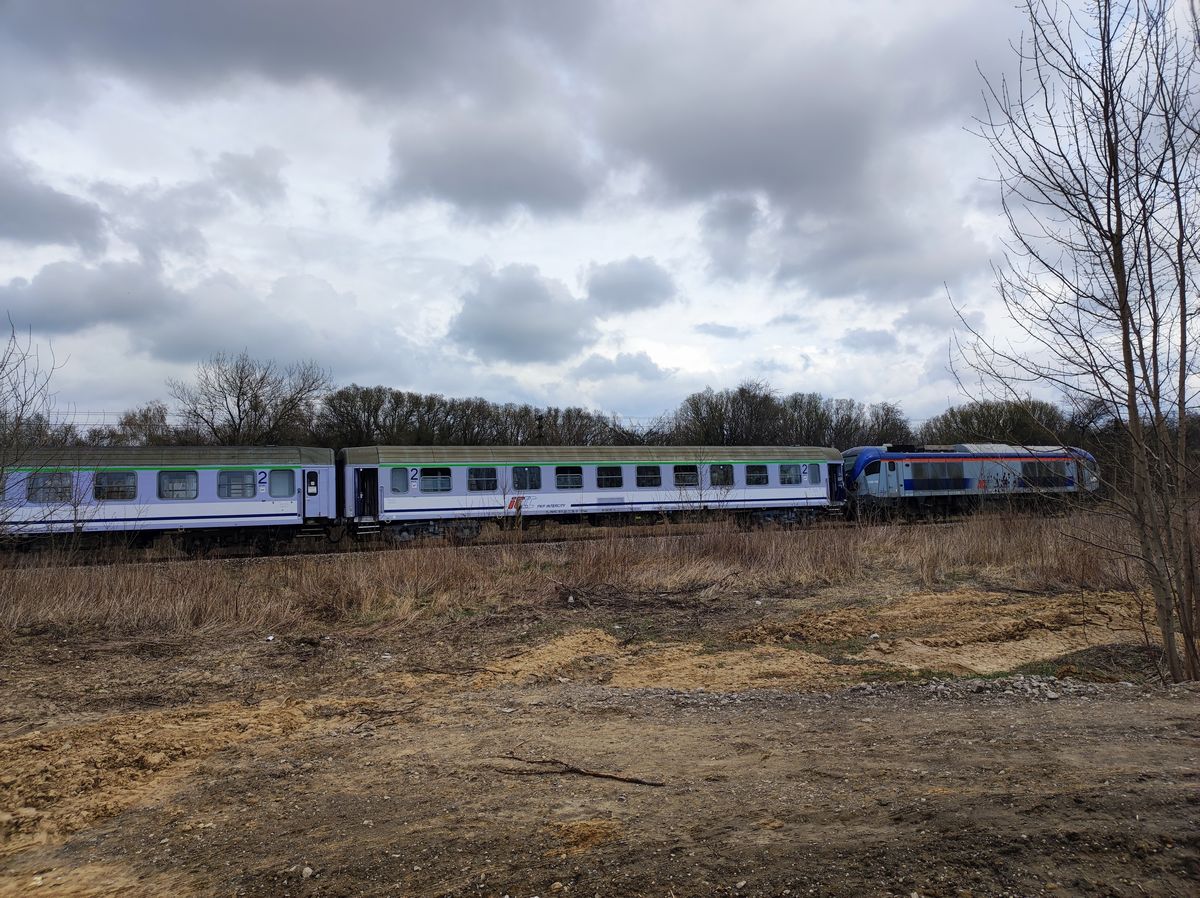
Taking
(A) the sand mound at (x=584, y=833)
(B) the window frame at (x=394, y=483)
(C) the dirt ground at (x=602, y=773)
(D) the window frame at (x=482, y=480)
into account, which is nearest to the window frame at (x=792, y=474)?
(D) the window frame at (x=482, y=480)

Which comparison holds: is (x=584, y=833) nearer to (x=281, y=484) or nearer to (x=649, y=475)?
(x=281, y=484)

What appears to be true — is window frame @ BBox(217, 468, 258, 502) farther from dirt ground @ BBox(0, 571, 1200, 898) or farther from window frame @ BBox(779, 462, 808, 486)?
window frame @ BBox(779, 462, 808, 486)

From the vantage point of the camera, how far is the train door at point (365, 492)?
858 inches

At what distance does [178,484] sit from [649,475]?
13.4m

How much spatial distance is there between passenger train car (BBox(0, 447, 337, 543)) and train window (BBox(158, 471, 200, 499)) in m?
0.02

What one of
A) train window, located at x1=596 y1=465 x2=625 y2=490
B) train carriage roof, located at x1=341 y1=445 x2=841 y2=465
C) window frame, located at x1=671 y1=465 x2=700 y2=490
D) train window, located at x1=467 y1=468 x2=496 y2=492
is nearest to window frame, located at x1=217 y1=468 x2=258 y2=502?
train carriage roof, located at x1=341 y1=445 x2=841 y2=465

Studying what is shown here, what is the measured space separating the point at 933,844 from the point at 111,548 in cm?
1986

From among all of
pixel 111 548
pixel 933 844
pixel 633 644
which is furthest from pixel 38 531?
pixel 933 844

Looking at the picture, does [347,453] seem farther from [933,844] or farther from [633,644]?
[933,844]

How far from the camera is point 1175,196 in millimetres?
5348

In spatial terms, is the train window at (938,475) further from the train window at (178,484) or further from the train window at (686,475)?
the train window at (178,484)

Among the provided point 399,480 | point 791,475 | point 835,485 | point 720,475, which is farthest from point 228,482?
point 835,485

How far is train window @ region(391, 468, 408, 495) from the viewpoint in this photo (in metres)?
21.8

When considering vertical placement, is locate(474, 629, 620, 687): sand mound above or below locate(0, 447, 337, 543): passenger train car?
below
